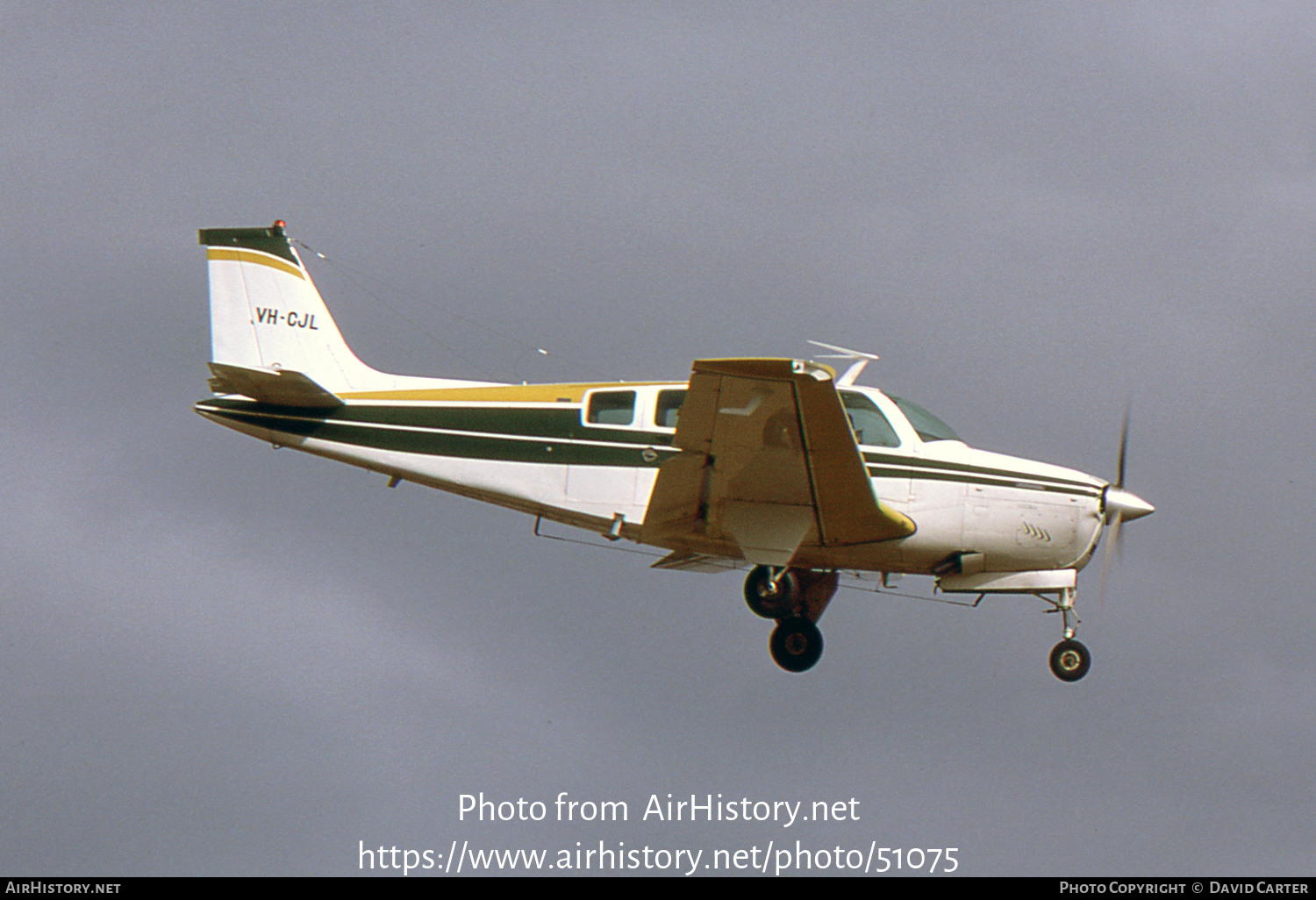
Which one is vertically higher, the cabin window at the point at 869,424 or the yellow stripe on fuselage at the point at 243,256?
the yellow stripe on fuselage at the point at 243,256

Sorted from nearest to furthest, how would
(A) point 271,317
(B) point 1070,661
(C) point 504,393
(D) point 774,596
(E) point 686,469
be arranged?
(E) point 686,469
(B) point 1070,661
(C) point 504,393
(D) point 774,596
(A) point 271,317

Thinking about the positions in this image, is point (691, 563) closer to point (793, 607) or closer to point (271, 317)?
point (793, 607)

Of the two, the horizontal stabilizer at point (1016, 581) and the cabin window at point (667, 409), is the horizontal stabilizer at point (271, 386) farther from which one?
the horizontal stabilizer at point (1016, 581)

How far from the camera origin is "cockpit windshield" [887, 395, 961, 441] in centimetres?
1542

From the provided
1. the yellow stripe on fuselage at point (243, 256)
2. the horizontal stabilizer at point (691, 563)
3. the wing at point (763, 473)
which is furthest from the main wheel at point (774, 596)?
the yellow stripe on fuselage at point (243, 256)

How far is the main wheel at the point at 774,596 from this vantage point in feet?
53.8

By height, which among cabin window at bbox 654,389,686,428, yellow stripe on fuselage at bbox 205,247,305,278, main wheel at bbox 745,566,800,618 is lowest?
main wheel at bbox 745,566,800,618

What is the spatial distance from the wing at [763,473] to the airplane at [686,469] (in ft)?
0.09

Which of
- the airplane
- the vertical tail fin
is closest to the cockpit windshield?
the airplane

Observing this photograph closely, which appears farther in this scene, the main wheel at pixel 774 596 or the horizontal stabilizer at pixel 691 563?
the horizontal stabilizer at pixel 691 563

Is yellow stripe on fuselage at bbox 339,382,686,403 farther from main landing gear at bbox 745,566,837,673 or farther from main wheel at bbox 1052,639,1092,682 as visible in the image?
main wheel at bbox 1052,639,1092,682

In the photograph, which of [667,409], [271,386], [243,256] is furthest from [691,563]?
[243,256]

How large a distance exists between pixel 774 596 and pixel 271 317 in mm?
7271

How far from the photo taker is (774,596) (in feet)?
53.8
